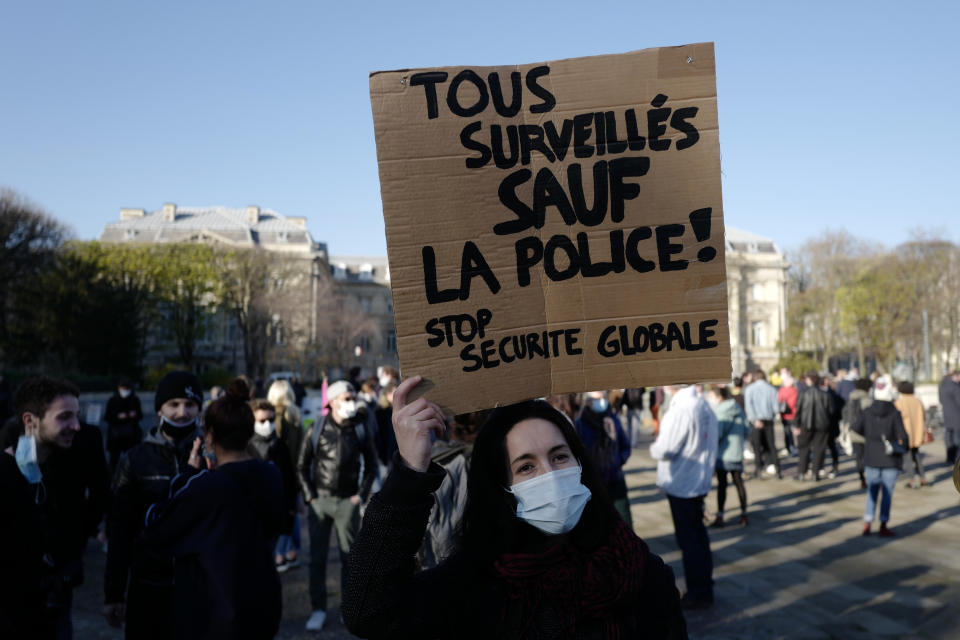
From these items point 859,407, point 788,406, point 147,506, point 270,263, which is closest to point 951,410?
point 859,407

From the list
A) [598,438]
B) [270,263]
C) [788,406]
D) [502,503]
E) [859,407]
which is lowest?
[788,406]

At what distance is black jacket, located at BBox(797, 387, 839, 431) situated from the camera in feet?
42.9

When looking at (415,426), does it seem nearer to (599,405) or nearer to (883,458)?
(599,405)

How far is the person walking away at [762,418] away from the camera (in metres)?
13.5

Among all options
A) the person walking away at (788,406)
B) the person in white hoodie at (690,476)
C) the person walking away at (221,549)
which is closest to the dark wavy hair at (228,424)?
the person walking away at (221,549)

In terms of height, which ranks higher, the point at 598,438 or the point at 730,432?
the point at 598,438

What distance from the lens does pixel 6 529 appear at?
3.15 m

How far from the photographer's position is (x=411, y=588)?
181cm

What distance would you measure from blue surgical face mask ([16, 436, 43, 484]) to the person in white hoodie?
4764 millimetres

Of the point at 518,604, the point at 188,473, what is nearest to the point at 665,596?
the point at 518,604

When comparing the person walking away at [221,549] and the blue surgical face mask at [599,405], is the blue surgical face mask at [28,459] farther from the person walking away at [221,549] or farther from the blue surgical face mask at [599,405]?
the blue surgical face mask at [599,405]

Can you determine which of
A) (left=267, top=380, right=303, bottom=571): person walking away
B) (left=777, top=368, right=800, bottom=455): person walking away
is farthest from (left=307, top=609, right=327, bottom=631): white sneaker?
(left=777, top=368, right=800, bottom=455): person walking away

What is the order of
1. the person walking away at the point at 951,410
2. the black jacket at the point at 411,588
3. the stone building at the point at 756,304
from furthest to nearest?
1. the stone building at the point at 756,304
2. the person walking away at the point at 951,410
3. the black jacket at the point at 411,588

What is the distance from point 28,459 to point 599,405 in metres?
5.01
